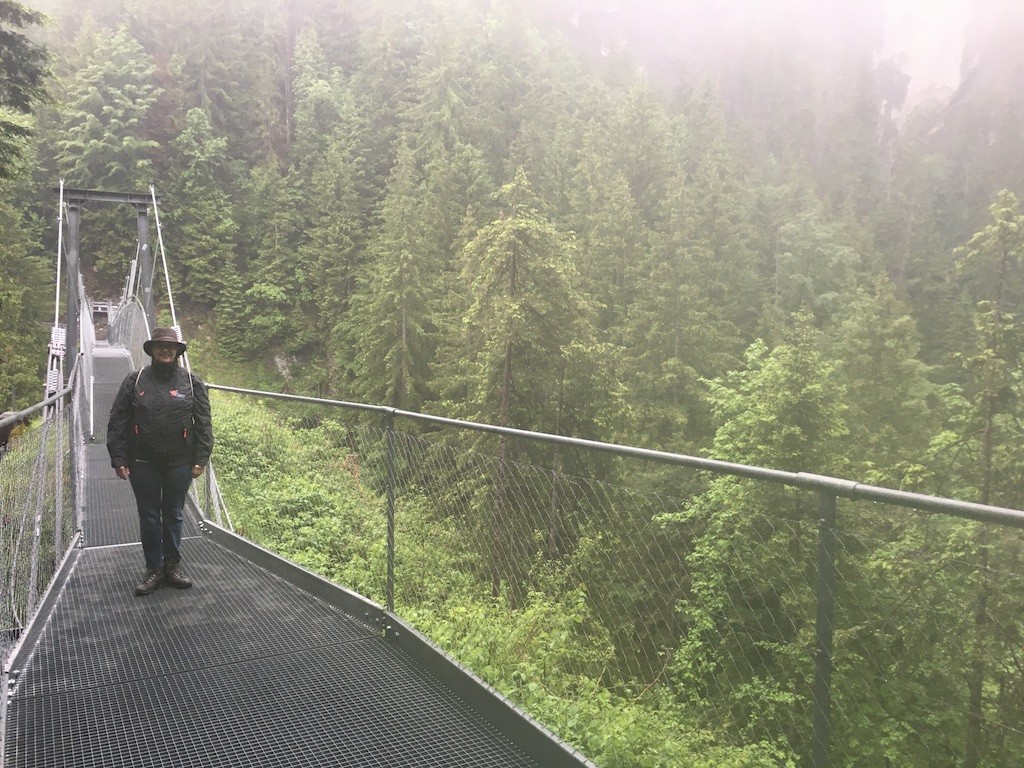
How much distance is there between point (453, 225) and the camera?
105 feet

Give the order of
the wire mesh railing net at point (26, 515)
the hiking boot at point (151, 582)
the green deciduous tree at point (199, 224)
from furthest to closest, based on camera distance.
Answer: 1. the green deciduous tree at point (199, 224)
2. the hiking boot at point (151, 582)
3. the wire mesh railing net at point (26, 515)

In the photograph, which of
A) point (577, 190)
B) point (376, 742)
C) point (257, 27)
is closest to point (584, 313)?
point (577, 190)

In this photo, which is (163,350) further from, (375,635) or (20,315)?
(20,315)

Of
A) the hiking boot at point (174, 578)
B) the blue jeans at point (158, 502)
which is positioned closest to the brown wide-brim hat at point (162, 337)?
the blue jeans at point (158, 502)

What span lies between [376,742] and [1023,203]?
57797 mm

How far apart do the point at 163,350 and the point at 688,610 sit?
145 inches

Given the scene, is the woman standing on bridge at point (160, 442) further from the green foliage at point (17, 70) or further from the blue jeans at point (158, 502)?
the green foliage at point (17, 70)

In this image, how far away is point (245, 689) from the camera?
3570 millimetres

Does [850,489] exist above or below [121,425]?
above

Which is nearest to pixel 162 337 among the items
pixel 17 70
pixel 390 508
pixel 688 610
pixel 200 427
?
pixel 200 427

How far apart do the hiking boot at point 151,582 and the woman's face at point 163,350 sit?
58.0 inches

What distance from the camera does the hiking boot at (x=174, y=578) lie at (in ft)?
16.8

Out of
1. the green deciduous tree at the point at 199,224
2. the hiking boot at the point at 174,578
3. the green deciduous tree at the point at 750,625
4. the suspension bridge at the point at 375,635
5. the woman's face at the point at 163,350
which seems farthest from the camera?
the green deciduous tree at the point at 199,224

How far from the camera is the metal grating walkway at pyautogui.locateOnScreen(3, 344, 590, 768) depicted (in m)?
3.00
